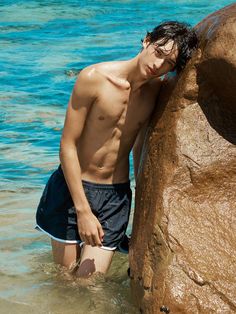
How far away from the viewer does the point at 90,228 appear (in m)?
4.29

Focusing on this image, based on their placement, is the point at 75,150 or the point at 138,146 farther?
the point at 138,146

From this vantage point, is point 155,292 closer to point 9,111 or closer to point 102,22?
point 9,111

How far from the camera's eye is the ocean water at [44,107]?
4.64m

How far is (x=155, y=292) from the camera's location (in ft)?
12.9

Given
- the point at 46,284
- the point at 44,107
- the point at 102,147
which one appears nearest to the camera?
the point at 102,147

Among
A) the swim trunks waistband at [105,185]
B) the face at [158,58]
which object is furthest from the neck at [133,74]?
the swim trunks waistband at [105,185]

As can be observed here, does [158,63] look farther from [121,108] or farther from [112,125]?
[112,125]

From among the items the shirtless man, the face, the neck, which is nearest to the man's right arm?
the shirtless man

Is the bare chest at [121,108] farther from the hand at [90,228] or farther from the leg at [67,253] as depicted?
the leg at [67,253]

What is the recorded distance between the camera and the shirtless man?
4.21m

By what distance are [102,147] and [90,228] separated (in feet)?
1.69

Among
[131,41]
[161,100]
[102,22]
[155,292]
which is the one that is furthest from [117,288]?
[102,22]

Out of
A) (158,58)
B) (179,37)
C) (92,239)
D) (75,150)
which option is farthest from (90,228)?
(179,37)

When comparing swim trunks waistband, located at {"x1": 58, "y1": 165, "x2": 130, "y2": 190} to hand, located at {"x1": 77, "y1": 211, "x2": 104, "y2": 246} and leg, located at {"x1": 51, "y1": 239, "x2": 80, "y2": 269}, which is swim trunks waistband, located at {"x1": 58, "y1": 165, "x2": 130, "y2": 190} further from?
leg, located at {"x1": 51, "y1": 239, "x2": 80, "y2": 269}
